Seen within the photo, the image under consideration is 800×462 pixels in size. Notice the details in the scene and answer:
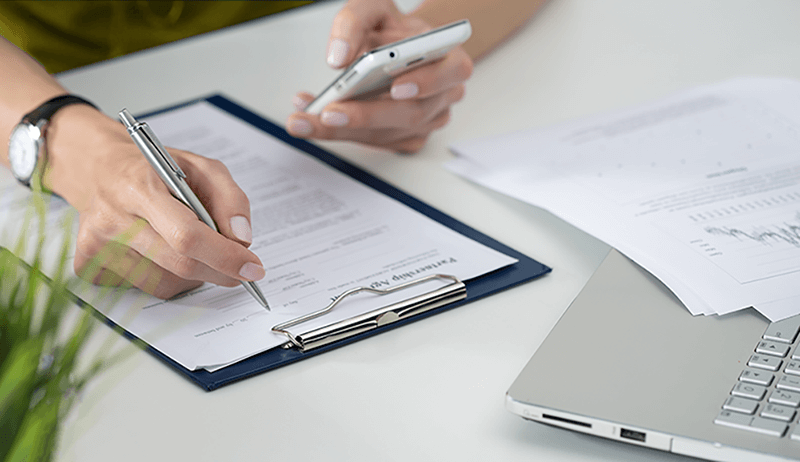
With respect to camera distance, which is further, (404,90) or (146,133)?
(404,90)

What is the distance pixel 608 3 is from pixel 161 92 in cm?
69

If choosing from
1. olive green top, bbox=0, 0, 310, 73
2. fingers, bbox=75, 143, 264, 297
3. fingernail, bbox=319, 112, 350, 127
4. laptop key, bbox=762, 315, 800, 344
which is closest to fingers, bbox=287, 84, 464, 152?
fingernail, bbox=319, 112, 350, 127

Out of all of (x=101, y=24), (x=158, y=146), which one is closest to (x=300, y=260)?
(x=158, y=146)

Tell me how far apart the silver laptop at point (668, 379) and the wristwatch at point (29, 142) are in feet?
1.70

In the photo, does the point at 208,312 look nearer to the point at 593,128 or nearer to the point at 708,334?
the point at 708,334

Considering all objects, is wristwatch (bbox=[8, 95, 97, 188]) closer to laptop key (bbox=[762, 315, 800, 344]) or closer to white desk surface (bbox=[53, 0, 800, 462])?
white desk surface (bbox=[53, 0, 800, 462])

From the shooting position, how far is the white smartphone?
0.68 m

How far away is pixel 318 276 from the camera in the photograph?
22.6 inches

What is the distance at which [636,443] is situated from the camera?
39cm

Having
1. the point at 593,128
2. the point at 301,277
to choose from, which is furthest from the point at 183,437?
the point at 593,128

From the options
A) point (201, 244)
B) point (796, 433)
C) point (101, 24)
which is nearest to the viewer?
point (796, 433)

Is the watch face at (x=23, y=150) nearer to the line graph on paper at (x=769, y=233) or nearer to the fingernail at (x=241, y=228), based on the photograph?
the fingernail at (x=241, y=228)

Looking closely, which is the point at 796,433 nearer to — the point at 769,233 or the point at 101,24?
the point at 769,233

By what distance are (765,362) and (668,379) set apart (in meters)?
0.06
